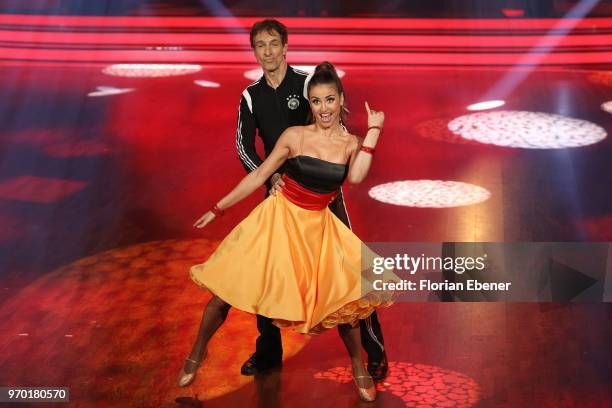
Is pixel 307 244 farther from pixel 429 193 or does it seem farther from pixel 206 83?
pixel 206 83

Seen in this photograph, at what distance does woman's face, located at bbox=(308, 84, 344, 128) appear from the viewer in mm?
3512

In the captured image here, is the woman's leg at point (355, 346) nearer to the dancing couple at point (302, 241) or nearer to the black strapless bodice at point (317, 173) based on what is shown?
the dancing couple at point (302, 241)

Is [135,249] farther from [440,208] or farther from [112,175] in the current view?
[440,208]

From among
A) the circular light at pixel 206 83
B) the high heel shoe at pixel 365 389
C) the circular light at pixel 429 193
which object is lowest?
the high heel shoe at pixel 365 389

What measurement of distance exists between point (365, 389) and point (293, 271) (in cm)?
49

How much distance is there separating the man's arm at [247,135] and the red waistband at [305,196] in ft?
0.78

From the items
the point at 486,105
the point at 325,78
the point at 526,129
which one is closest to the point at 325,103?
the point at 325,78

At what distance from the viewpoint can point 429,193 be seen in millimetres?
5566

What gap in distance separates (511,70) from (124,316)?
4.14m

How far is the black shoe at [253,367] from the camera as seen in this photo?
153 inches

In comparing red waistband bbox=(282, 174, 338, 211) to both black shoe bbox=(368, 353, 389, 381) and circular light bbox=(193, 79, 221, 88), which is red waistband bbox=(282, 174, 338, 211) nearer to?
black shoe bbox=(368, 353, 389, 381)

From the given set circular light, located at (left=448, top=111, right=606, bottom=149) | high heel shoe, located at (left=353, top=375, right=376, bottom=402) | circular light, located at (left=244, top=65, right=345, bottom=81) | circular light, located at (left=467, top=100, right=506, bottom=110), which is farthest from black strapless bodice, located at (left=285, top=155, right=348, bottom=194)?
circular light, located at (left=244, top=65, right=345, bottom=81)

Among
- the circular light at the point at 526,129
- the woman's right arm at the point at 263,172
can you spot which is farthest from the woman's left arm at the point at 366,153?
the circular light at the point at 526,129

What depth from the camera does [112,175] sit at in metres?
5.92
